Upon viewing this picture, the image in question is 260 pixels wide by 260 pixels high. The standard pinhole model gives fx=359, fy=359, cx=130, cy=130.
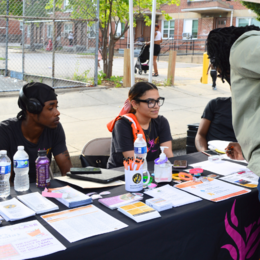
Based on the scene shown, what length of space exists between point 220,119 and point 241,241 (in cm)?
198

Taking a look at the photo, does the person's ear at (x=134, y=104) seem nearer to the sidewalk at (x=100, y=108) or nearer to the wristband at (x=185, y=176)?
the wristband at (x=185, y=176)

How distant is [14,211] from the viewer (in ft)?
6.59

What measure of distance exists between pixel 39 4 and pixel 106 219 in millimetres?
10033

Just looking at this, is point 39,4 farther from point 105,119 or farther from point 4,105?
point 105,119

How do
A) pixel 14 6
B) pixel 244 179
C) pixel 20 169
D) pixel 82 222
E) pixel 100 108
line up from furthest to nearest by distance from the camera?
pixel 14 6, pixel 100 108, pixel 244 179, pixel 20 169, pixel 82 222

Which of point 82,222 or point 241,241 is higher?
point 82,222

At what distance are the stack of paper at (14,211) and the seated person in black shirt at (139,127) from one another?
1.40m

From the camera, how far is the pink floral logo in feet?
7.68

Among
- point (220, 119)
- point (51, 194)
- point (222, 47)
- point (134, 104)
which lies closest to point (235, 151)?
point (222, 47)

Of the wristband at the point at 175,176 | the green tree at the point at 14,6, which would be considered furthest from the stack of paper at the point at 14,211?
the green tree at the point at 14,6

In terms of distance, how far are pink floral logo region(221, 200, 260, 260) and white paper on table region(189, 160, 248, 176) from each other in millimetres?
492

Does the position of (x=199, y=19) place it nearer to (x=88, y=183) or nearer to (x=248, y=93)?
(x=88, y=183)

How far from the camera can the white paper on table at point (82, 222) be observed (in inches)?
69.9

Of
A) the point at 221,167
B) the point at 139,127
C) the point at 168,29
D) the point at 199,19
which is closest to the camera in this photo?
the point at 221,167
